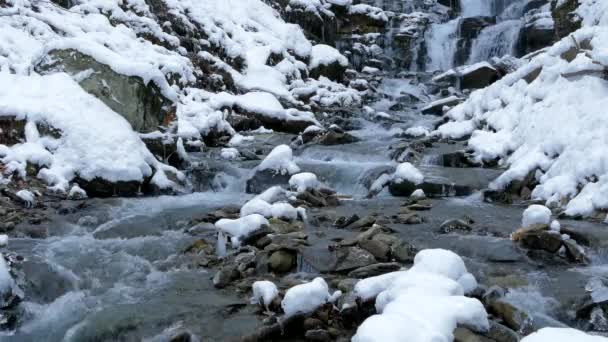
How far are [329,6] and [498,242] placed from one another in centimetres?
2046

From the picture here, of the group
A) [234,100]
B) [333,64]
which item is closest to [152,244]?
[234,100]

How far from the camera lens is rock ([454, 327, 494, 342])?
3.57 meters

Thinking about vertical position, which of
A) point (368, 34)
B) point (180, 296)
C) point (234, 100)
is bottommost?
point (180, 296)

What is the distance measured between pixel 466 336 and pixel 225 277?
7.98 feet

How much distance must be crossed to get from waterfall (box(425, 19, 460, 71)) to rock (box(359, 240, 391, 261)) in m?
19.5

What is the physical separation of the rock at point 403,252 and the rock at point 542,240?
122 cm

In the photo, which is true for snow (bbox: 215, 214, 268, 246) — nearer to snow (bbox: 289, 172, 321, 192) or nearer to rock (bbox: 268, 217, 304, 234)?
rock (bbox: 268, 217, 304, 234)

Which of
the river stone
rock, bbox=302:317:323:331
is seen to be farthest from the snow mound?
rock, bbox=302:317:323:331

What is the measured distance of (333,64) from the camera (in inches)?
783

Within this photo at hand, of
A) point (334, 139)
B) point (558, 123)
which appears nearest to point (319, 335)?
point (558, 123)

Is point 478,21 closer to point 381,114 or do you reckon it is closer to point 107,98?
point 381,114

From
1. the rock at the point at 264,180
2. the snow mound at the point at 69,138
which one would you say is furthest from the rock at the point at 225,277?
the rock at the point at 264,180

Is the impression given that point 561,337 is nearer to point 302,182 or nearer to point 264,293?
point 264,293

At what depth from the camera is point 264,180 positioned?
9711mm
